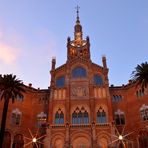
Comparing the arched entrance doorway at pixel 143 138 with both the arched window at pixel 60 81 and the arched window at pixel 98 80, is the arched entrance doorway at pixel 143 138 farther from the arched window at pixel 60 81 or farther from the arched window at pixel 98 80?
the arched window at pixel 60 81

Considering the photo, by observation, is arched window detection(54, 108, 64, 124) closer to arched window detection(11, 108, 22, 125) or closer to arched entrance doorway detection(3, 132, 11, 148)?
arched window detection(11, 108, 22, 125)

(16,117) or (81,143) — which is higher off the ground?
(16,117)

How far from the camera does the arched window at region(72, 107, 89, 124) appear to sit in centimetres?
4841

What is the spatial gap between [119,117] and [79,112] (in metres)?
9.75

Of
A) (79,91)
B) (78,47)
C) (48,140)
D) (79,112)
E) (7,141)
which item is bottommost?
(7,141)

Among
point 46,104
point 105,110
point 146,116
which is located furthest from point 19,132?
point 146,116

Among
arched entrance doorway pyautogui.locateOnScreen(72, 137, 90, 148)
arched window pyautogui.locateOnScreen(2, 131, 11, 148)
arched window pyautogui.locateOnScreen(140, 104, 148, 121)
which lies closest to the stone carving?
arched entrance doorway pyautogui.locateOnScreen(72, 137, 90, 148)

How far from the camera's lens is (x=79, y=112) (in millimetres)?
49469

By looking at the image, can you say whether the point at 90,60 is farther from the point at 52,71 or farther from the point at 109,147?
the point at 109,147

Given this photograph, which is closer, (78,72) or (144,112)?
(144,112)

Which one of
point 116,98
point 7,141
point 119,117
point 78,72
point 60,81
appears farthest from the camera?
point 78,72

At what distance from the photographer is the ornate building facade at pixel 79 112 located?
153ft

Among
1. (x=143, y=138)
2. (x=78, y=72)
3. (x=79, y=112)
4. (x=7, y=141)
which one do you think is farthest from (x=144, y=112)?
(x=7, y=141)

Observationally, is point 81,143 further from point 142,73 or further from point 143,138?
point 142,73
